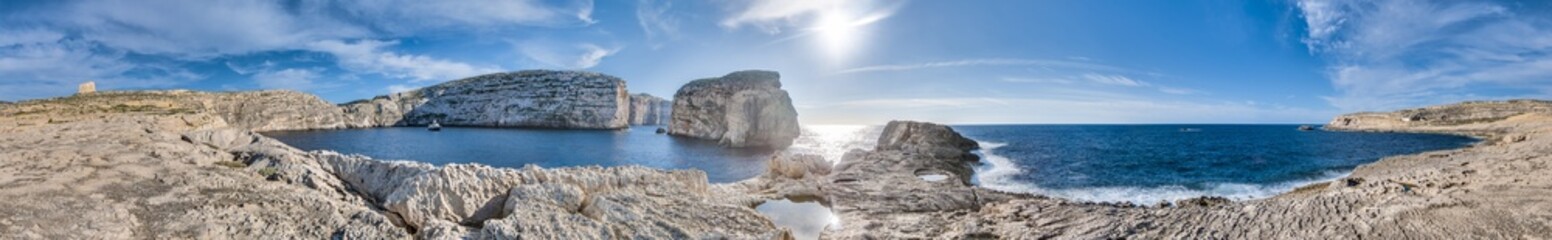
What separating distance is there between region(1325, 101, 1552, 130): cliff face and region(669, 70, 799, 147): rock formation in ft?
415

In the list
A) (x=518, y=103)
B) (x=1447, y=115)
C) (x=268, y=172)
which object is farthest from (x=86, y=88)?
(x=1447, y=115)

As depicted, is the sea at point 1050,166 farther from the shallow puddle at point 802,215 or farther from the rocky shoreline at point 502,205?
the rocky shoreline at point 502,205

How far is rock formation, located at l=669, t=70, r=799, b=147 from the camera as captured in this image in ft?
251

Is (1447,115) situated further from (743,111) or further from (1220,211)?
(1220,211)

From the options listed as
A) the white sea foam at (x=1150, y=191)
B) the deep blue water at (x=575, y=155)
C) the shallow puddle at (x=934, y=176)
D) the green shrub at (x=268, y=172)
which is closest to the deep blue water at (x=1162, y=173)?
the white sea foam at (x=1150, y=191)

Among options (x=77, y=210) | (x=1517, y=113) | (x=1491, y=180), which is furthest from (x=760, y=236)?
(x=1517, y=113)

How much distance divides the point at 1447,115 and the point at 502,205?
176 metres

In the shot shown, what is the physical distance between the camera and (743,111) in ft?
255

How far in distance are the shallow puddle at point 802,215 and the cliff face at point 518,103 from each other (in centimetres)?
10009

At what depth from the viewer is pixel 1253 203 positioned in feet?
59.2

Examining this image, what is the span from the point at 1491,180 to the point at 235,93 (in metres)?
143

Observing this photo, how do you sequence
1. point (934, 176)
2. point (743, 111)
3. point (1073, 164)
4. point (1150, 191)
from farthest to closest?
point (743, 111) < point (1073, 164) < point (934, 176) < point (1150, 191)

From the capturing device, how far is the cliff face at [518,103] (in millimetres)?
121000

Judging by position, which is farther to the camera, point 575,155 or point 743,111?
point 743,111
